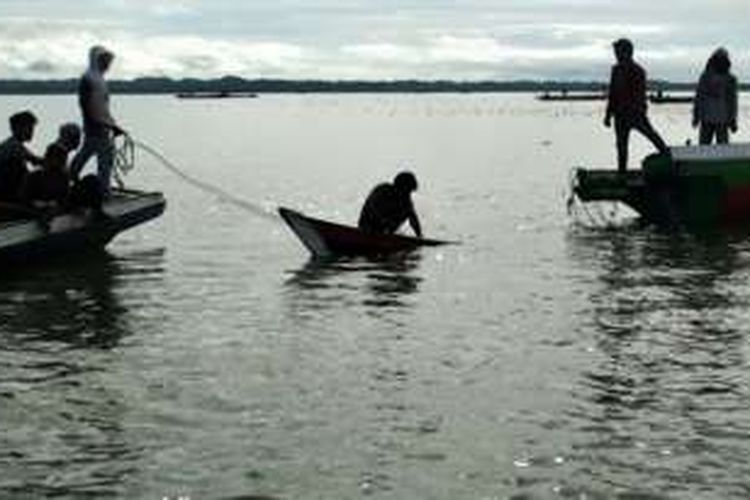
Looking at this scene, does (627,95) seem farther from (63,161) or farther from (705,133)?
(63,161)

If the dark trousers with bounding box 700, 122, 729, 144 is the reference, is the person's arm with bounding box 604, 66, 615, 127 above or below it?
above

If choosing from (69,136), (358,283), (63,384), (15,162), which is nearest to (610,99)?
(358,283)

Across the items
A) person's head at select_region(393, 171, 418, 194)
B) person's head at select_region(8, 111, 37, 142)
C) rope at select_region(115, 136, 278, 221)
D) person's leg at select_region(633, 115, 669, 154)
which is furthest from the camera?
person's leg at select_region(633, 115, 669, 154)

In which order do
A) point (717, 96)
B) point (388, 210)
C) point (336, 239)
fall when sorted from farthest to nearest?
1. point (717, 96)
2. point (388, 210)
3. point (336, 239)

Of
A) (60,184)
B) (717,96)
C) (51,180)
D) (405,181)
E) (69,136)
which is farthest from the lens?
(717,96)

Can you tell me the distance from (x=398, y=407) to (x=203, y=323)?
4.12 m

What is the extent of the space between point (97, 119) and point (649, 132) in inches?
321

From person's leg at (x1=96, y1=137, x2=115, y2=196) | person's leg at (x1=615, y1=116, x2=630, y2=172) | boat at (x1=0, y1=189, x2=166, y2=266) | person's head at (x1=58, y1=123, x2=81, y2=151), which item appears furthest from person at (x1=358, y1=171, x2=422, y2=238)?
person's leg at (x1=615, y1=116, x2=630, y2=172)

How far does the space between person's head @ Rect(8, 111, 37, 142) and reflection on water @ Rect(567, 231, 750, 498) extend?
6.74 metres

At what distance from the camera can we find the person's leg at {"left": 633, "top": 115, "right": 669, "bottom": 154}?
864 inches

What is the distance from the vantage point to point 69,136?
18.2 meters

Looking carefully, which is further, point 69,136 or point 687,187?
point 687,187

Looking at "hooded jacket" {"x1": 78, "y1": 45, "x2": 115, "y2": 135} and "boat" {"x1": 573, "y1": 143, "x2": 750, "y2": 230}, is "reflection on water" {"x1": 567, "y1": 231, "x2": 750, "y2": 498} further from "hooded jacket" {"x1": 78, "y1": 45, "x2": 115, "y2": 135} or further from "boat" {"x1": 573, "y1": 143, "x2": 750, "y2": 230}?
"hooded jacket" {"x1": 78, "y1": 45, "x2": 115, "y2": 135}

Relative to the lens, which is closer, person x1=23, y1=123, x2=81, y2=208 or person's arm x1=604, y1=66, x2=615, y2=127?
person x1=23, y1=123, x2=81, y2=208
